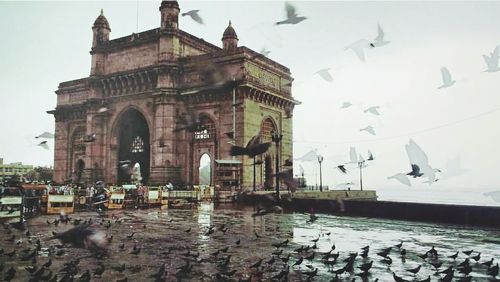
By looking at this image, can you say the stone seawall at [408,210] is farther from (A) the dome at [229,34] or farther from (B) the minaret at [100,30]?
(B) the minaret at [100,30]

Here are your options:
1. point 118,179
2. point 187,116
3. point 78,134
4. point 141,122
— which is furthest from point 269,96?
point 78,134

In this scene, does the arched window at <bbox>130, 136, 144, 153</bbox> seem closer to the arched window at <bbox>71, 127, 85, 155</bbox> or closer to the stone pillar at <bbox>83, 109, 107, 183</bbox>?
the stone pillar at <bbox>83, 109, 107, 183</bbox>

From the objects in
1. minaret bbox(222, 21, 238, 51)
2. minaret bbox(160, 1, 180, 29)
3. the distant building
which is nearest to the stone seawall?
minaret bbox(222, 21, 238, 51)

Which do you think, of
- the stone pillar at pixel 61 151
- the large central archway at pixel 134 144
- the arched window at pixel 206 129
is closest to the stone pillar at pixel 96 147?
the large central archway at pixel 134 144

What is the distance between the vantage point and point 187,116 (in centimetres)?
3338

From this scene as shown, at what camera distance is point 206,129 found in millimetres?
32688

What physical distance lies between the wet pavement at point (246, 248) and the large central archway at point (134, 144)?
21828mm

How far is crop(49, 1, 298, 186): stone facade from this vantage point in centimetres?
3112

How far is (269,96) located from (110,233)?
74.5ft

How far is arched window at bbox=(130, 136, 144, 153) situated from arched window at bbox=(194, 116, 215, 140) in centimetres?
841

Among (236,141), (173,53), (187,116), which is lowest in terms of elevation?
(236,141)

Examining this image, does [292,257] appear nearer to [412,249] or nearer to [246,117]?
[412,249]

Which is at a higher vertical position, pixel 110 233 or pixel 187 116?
pixel 187 116

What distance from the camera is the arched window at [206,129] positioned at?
107 feet
